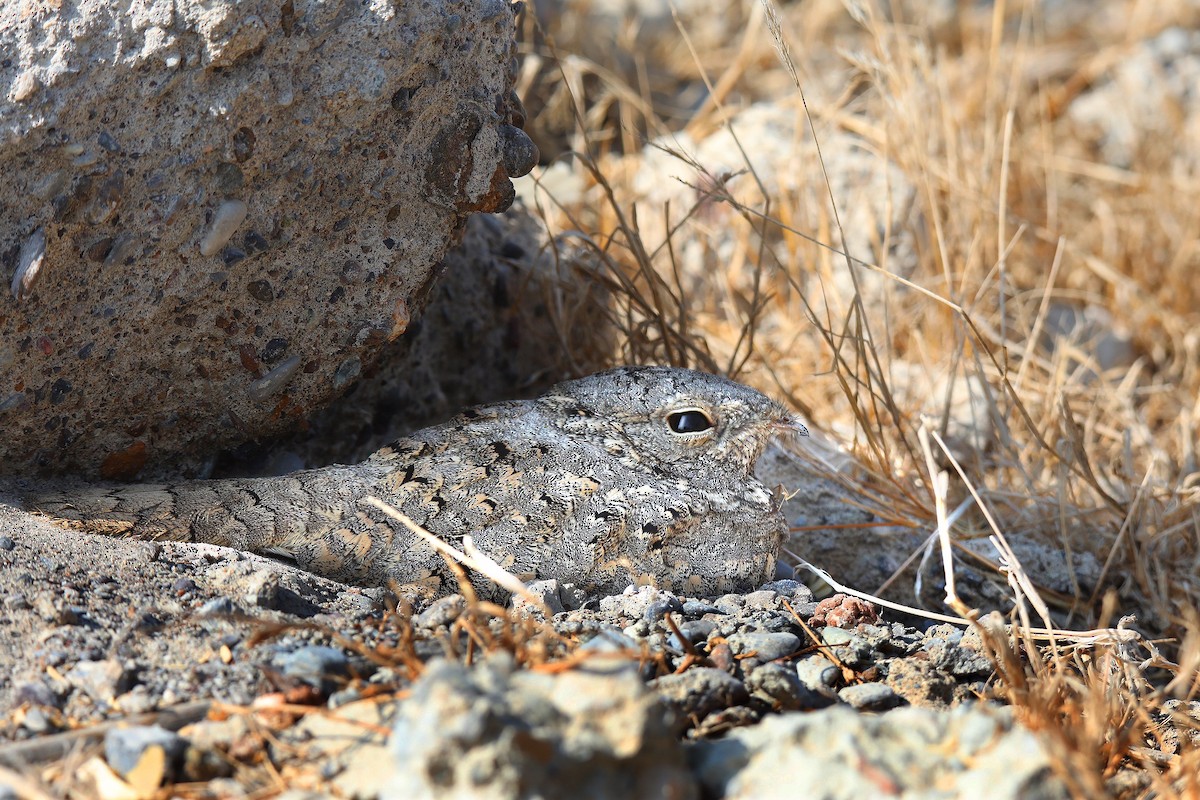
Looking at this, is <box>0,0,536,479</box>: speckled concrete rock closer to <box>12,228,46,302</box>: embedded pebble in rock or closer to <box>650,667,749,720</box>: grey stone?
<box>12,228,46,302</box>: embedded pebble in rock

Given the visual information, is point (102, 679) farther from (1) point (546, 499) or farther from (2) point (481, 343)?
(2) point (481, 343)

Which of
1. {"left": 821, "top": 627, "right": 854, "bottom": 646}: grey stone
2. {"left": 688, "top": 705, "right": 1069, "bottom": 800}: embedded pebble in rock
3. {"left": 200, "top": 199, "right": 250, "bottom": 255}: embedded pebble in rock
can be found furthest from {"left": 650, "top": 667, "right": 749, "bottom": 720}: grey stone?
{"left": 200, "top": 199, "right": 250, "bottom": 255}: embedded pebble in rock

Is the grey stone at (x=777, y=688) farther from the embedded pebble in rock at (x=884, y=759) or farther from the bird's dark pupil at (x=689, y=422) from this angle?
the bird's dark pupil at (x=689, y=422)

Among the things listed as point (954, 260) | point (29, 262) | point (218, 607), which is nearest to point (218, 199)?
point (29, 262)

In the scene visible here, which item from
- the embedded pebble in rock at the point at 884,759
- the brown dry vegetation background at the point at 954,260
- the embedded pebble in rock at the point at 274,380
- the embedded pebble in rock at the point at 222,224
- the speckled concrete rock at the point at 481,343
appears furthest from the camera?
the brown dry vegetation background at the point at 954,260

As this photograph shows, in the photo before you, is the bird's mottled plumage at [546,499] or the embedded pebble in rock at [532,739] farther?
the bird's mottled plumage at [546,499]

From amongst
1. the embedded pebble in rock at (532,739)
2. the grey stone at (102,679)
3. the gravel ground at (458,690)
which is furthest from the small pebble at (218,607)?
the embedded pebble in rock at (532,739)
